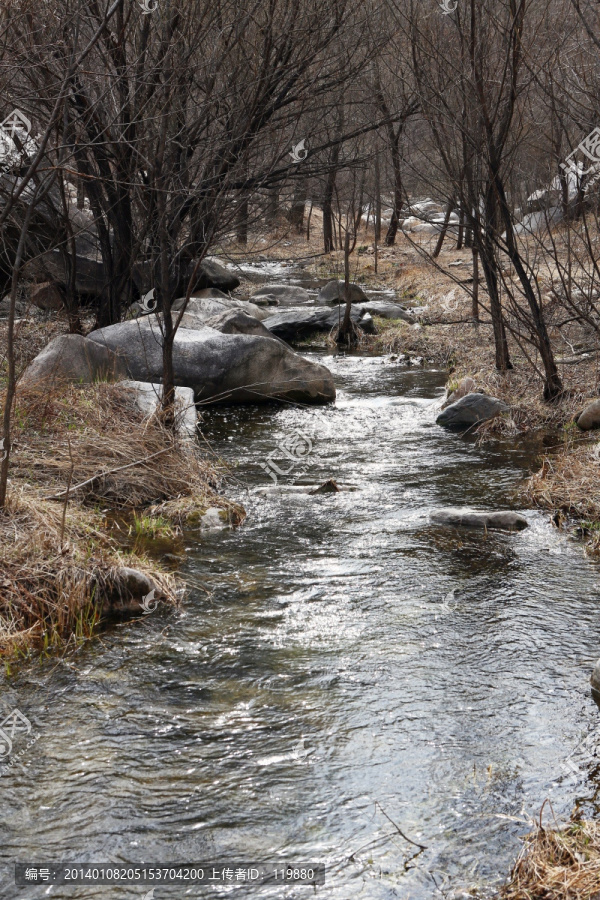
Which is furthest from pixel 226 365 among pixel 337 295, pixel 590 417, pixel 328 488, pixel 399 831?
pixel 337 295

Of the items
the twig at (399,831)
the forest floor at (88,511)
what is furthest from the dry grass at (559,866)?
the forest floor at (88,511)

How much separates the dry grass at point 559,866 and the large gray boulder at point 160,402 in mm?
4974

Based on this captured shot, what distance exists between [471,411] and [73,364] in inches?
164

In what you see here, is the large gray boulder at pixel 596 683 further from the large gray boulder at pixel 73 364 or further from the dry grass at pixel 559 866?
the large gray boulder at pixel 73 364

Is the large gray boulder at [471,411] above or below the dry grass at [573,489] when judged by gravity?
above

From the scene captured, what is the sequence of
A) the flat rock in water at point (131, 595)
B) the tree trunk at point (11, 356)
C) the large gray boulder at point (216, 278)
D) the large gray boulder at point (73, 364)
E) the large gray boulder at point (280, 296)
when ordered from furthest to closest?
the large gray boulder at point (280, 296) → the large gray boulder at point (216, 278) → the large gray boulder at point (73, 364) → the flat rock in water at point (131, 595) → the tree trunk at point (11, 356)

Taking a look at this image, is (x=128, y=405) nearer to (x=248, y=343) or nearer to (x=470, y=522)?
(x=248, y=343)

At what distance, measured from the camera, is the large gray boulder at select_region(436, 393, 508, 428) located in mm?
8938

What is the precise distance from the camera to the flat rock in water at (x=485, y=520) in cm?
603

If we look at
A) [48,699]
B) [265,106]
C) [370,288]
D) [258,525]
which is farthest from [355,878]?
[370,288]

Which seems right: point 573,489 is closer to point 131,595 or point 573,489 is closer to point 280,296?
point 131,595

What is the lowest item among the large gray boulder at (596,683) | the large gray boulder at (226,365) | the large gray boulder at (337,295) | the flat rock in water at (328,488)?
the large gray boulder at (596,683)

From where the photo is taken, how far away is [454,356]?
12.5 metres

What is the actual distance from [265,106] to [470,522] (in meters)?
4.85
